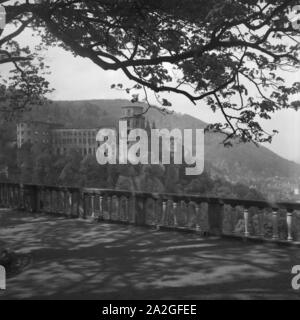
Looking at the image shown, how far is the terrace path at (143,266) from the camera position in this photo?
6484 millimetres

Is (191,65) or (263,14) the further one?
(191,65)

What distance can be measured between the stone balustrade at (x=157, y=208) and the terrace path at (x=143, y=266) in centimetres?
54

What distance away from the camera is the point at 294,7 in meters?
8.46

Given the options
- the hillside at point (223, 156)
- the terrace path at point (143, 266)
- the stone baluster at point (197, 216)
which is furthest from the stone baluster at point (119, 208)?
the hillside at point (223, 156)

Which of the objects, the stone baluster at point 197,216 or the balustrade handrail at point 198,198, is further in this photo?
the stone baluster at point 197,216

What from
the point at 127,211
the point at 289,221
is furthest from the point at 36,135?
the point at 289,221

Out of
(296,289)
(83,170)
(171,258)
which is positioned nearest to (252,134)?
(171,258)

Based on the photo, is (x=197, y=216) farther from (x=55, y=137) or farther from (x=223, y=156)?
(x=223, y=156)

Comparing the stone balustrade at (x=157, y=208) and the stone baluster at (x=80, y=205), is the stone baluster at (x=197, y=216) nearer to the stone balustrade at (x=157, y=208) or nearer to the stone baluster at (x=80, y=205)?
the stone balustrade at (x=157, y=208)

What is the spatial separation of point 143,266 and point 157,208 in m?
4.84

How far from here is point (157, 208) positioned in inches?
509

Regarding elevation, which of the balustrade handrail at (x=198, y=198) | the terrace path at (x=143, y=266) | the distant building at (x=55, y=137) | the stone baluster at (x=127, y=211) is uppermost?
the distant building at (x=55, y=137)
